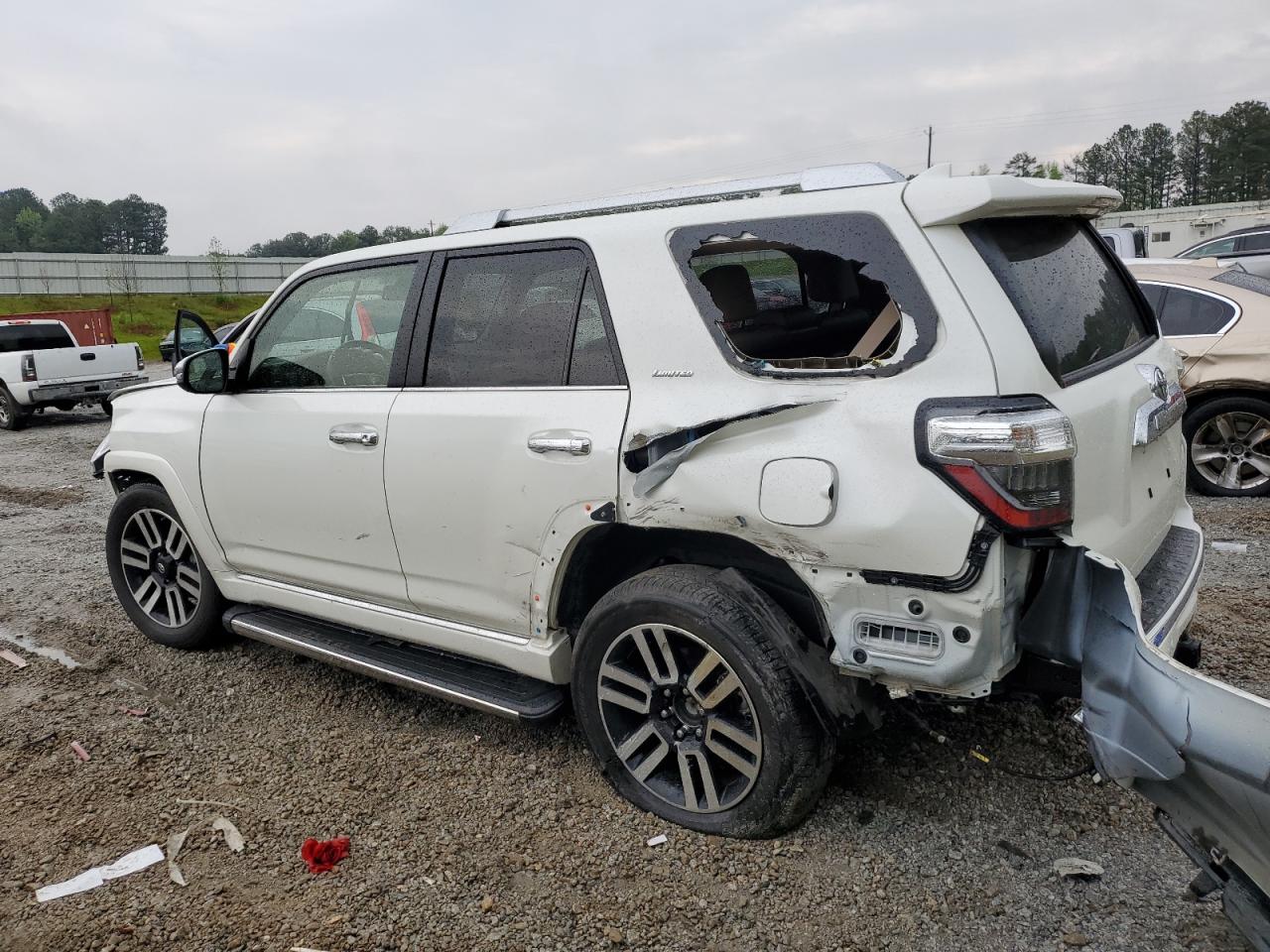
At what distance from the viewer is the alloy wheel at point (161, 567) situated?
4.61 metres

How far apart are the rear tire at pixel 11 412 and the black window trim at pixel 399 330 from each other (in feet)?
42.4

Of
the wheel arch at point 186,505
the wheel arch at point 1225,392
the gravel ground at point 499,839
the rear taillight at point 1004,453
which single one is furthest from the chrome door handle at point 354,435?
the wheel arch at point 1225,392

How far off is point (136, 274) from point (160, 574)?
173ft

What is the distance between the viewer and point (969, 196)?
99.3 inches

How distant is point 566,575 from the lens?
320 cm

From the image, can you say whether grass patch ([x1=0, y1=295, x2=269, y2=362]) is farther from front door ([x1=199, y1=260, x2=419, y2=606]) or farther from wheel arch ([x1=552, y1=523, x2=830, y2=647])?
wheel arch ([x1=552, y1=523, x2=830, y2=647])

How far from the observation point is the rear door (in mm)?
3051

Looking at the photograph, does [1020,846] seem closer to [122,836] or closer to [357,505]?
[357,505]

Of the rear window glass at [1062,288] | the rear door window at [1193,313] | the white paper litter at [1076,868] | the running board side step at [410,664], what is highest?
the rear window glass at [1062,288]

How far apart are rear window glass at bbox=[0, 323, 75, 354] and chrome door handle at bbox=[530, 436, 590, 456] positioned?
1519cm

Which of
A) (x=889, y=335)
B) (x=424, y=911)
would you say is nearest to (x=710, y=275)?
(x=889, y=335)

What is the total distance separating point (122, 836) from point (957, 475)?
9.36ft

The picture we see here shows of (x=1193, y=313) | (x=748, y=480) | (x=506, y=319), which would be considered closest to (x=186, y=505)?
(x=506, y=319)

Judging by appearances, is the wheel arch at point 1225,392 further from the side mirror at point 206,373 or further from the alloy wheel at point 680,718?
the side mirror at point 206,373
